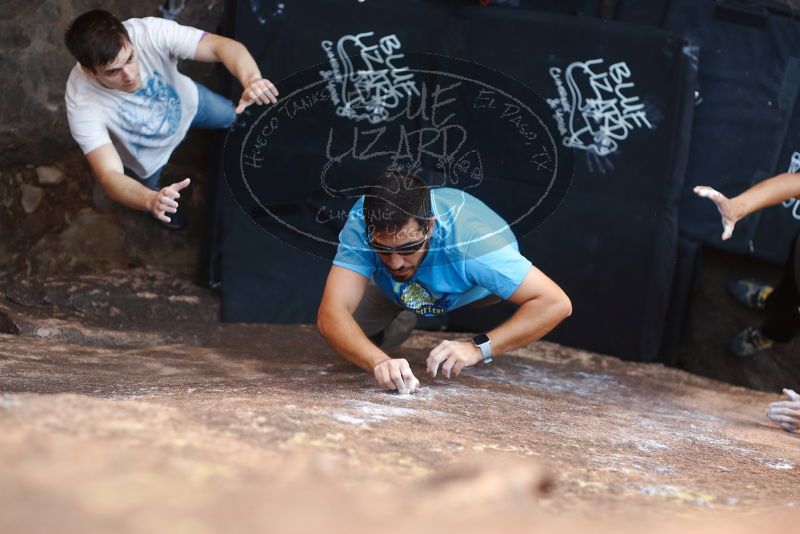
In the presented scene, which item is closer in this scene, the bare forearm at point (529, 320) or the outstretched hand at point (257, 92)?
the bare forearm at point (529, 320)

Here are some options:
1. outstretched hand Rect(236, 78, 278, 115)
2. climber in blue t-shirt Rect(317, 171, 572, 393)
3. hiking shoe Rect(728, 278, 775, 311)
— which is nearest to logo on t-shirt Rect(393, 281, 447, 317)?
climber in blue t-shirt Rect(317, 171, 572, 393)

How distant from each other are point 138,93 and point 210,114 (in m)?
0.49

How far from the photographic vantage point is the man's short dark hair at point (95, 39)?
11.4 feet

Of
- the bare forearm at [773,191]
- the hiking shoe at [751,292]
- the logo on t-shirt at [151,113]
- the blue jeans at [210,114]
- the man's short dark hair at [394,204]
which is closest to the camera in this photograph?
the man's short dark hair at [394,204]

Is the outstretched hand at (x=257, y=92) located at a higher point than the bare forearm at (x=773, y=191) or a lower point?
higher

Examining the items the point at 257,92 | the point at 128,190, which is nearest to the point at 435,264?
the point at 257,92

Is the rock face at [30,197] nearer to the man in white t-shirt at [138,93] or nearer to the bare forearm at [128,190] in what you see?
the man in white t-shirt at [138,93]

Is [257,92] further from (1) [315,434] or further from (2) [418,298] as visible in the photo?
(1) [315,434]

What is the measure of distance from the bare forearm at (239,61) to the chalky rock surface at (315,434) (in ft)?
3.60

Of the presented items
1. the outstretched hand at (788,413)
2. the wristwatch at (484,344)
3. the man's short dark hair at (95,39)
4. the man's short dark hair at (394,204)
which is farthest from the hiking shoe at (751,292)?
the man's short dark hair at (95,39)

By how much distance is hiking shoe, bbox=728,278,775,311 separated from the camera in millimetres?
4504

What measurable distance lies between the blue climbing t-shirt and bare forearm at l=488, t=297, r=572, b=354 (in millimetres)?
88

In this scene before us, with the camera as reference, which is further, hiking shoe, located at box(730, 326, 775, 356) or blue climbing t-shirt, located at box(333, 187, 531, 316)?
hiking shoe, located at box(730, 326, 775, 356)

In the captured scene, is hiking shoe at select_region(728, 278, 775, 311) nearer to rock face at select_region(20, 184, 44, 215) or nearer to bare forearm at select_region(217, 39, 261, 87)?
bare forearm at select_region(217, 39, 261, 87)
